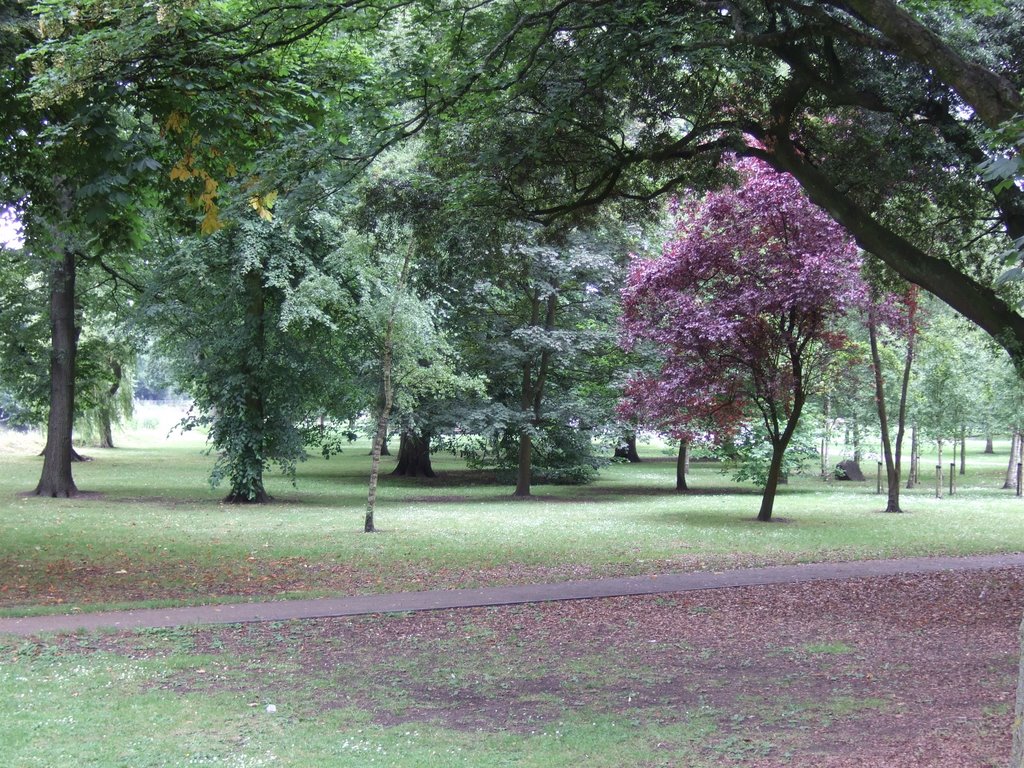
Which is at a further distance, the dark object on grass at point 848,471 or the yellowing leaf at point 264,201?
the dark object on grass at point 848,471

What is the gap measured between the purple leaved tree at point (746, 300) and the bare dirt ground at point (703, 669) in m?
7.63

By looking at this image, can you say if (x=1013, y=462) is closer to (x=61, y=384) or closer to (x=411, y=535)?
(x=411, y=535)

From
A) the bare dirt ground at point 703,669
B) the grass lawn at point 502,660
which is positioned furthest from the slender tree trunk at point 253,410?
the bare dirt ground at point 703,669

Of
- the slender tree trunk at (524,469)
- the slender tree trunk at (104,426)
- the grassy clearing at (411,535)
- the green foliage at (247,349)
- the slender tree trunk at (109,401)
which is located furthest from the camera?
the slender tree trunk at (104,426)

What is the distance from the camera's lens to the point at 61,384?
23.7 meters

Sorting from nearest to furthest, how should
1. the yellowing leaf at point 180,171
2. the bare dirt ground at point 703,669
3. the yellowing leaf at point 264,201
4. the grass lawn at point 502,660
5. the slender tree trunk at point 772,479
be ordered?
the grass lawn at point 502,660, the bare dirt ground at point 703,669, the yellowing leaf at point 180,171, the yellowing leaf at point 264,201, the slender tree trunk at point 772,479

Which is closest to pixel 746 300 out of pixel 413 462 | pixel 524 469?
pixel 524 469

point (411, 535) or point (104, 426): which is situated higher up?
point (104, 426)

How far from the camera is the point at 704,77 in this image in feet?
37.1

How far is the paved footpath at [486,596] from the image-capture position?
9156 mm

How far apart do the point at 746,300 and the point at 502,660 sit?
11370 mm

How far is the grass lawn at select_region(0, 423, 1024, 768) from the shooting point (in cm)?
559

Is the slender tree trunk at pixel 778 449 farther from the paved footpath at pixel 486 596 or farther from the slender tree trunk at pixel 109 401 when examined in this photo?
the slender tree trunk at pixel 109 401

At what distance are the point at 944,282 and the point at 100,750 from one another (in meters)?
8.72
